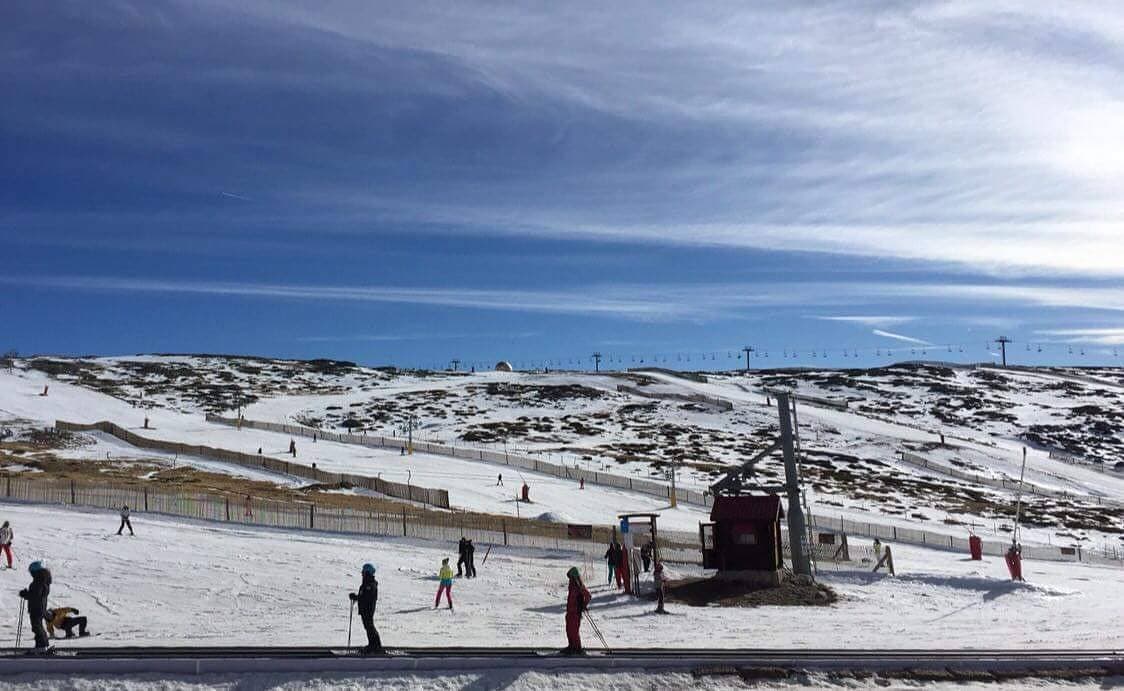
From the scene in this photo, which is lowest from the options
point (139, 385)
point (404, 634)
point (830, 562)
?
point (830, 562)

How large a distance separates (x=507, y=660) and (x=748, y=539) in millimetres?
16009

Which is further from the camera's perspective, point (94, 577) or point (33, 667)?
point (94, 577)

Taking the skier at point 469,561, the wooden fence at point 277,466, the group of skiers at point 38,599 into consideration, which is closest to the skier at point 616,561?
the skier at point 469,561

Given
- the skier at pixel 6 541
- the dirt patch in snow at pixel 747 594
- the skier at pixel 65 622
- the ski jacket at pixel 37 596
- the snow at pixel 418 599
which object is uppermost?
the ski jacket at pixel 37 596

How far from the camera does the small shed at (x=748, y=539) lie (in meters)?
28.8

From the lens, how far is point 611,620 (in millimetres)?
21891

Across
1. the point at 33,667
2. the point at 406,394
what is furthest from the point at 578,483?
the point at 406,394

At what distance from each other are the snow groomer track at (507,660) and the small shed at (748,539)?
1229 cm

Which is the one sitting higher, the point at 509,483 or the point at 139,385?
the point at 139,385

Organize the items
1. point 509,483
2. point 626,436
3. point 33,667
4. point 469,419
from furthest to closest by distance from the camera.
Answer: point 469,419, point 626,436, point 509,483, point 33,667

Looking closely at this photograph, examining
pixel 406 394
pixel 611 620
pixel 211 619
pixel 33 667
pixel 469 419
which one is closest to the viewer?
pixel 33 667

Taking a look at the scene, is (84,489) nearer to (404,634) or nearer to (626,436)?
(404,634)

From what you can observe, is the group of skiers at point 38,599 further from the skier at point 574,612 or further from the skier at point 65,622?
the skier at point 574,612

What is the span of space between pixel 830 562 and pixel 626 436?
5338 cm
